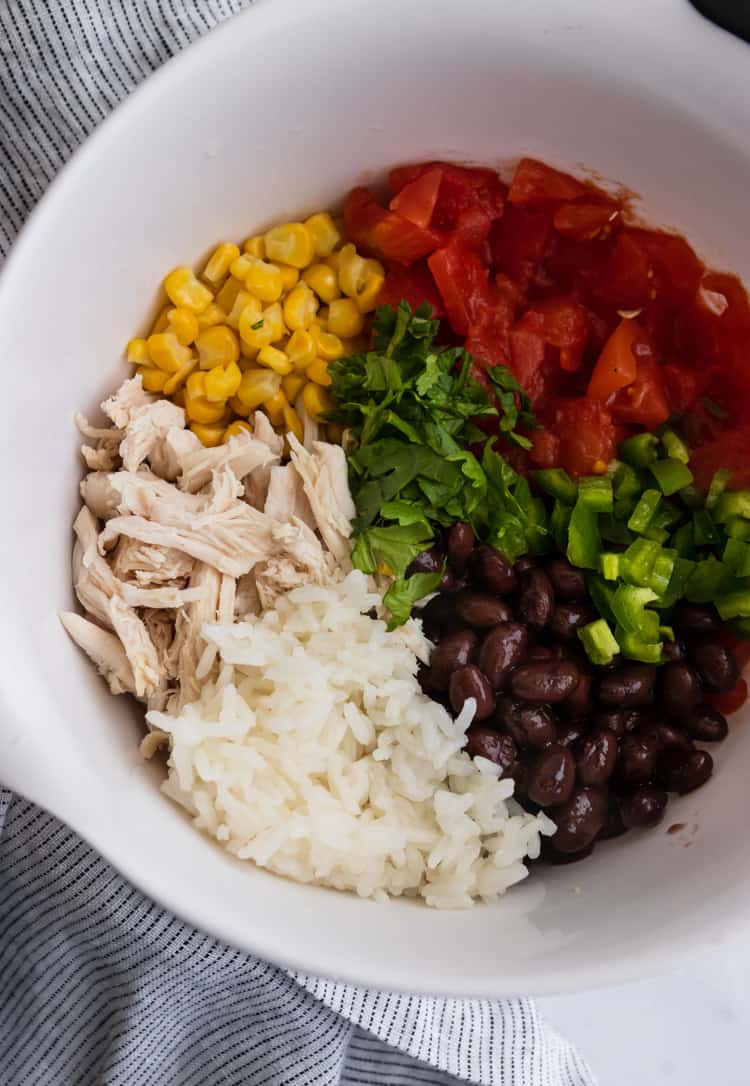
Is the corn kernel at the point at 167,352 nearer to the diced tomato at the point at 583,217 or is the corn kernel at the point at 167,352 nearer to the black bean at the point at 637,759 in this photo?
the diced tomato at the point at 583,217

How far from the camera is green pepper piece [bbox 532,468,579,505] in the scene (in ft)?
6.32

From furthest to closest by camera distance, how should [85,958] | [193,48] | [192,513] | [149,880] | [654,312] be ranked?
[85,958]
[654,312]
[192,513]
[193,48]
[149,880]

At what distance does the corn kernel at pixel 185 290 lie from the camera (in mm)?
1873

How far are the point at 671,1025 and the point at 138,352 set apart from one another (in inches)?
73.7

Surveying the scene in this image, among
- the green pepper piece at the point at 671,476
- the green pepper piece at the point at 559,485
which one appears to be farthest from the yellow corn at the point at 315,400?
the green pepper piece at the point at 671,476

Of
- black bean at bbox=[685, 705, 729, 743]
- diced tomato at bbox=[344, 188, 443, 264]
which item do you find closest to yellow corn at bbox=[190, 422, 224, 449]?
diced tomato at bbox=[344, 188, 443, 264]

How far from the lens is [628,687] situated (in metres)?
1.84

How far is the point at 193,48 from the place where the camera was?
A: 1591 mm

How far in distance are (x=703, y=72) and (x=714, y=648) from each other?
3.21ft

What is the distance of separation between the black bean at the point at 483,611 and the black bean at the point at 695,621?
33 centimetres

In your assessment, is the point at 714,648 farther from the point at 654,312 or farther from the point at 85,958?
the point at 85,958

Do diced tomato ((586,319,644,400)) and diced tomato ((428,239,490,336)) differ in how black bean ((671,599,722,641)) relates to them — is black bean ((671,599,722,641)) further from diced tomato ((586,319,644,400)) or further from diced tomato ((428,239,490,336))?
diced tomato ((428,239,490,336))

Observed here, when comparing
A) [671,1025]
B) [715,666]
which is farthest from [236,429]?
[671,1025]

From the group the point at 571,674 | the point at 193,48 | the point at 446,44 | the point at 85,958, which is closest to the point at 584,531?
the point at 571,674
